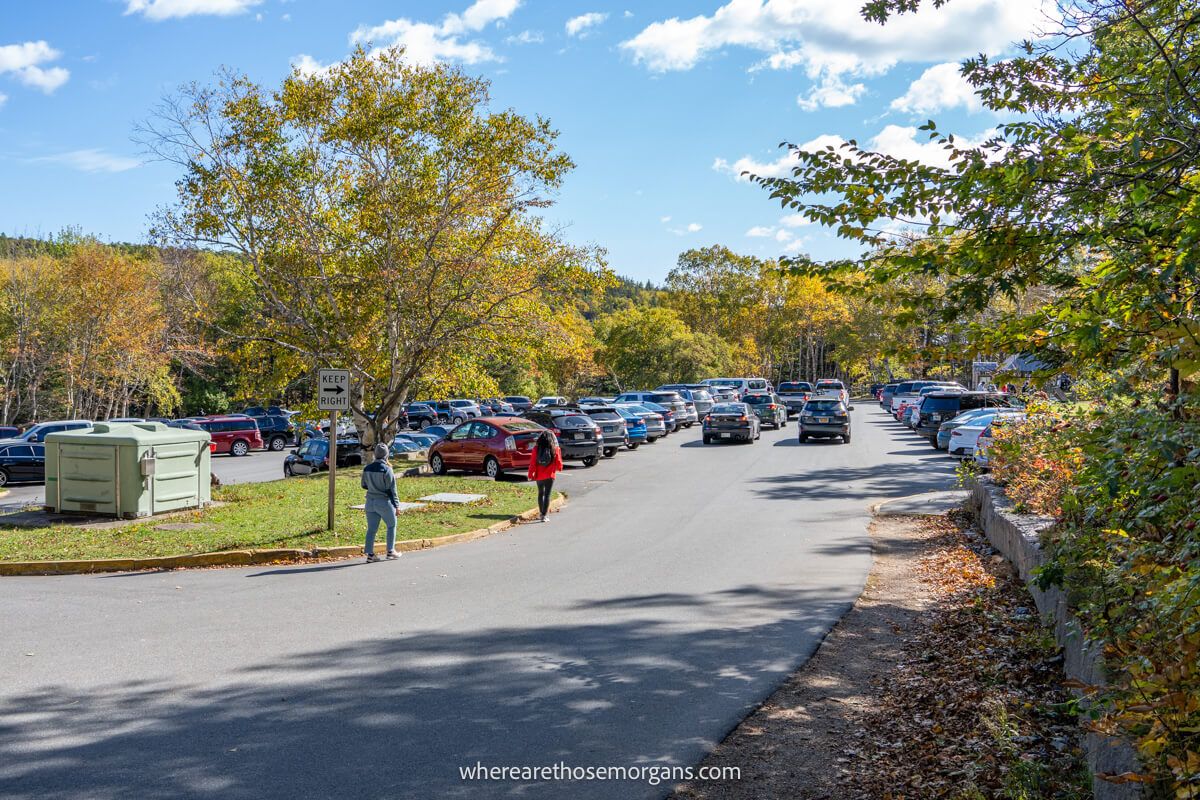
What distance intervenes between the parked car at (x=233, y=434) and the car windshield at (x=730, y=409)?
20.5 metres

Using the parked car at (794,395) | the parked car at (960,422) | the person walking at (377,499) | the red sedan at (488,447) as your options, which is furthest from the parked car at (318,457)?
the parked car at (794,395)

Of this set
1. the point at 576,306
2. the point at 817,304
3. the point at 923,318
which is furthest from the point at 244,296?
the point at 817,304

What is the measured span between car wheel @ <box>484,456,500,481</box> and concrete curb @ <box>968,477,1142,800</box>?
12.1m

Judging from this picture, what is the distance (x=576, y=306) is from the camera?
24.4m

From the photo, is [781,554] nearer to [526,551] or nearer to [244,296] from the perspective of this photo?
[526,551]

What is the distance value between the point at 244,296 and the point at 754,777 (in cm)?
2130

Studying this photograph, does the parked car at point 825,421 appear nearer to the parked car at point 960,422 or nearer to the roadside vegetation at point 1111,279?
the parked car at point 960,422

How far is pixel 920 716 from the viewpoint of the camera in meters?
6.32

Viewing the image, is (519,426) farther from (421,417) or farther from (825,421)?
(421,417)

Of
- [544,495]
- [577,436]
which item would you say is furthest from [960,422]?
[544,495]

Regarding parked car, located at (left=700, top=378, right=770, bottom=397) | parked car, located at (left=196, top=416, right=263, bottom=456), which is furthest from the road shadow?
parked car, located at (left=700, top=378, right=770, bottom=397)

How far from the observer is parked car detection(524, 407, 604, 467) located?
26.8 meters

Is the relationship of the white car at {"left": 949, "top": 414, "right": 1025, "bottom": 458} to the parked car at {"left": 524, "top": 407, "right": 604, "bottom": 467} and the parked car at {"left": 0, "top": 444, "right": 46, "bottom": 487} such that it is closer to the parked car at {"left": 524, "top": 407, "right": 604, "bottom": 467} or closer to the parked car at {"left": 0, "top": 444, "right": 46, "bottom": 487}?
the parked car at {"left": 524, "top": 407, "right": 604, "bottom": 467}

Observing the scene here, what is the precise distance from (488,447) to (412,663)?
53.1 ft
